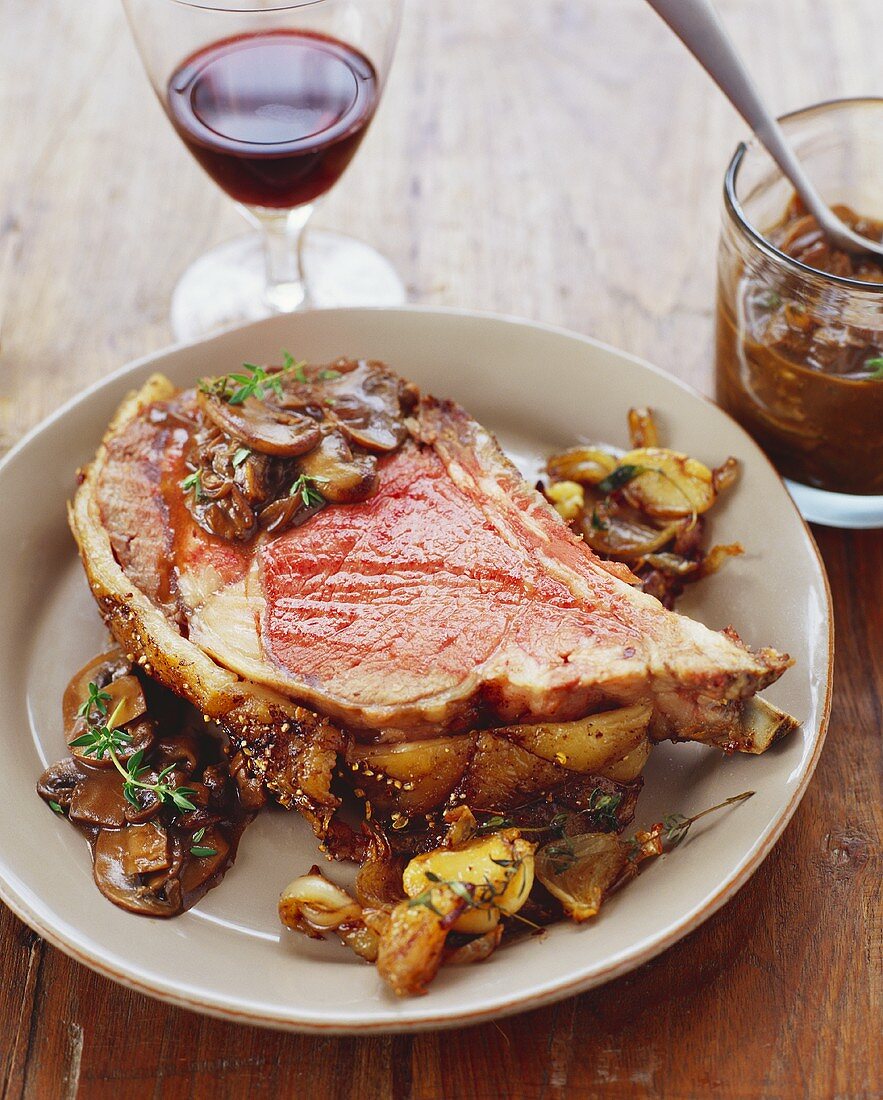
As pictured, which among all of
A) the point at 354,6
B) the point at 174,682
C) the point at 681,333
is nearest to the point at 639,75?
the point at 681,333

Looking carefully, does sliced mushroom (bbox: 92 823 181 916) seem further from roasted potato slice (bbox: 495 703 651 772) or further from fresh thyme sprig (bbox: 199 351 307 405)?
fresh thyme sprig (bbox: 199 351 307 405)

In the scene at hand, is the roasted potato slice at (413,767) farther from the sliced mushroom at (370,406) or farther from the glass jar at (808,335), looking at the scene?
the glass jar at (808,335)

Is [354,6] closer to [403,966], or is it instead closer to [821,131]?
[821,131]

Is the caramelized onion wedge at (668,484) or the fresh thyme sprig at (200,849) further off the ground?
the caramelized onion wedge at (668,484)

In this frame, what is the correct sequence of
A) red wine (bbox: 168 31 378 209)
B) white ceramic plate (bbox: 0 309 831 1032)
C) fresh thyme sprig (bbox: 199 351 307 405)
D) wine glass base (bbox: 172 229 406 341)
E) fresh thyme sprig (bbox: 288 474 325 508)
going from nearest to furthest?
white ceramic plate (bbox: 0 309 831 1032) < fresh thyme sprig (bbox: 288 474 325 508) < fresh thyme sprig (bbox: 199 351 307 405) < red wine (bbox: 168 31 378 209) < wine glass base (bbox: 172 229 406 341)

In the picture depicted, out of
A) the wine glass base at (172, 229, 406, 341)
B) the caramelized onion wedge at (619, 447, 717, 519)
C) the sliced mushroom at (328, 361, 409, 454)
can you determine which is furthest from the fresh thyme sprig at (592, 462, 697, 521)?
the wine glass base at (172, 229, 406, 341)

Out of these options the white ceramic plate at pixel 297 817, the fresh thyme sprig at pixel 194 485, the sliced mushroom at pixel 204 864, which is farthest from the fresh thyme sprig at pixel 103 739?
the fresh thyme sprig at pixel 194 485
